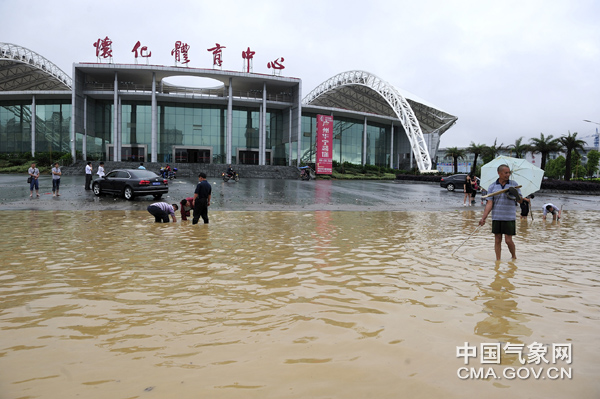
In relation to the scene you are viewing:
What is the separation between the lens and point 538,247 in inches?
348

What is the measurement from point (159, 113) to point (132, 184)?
1523 inches

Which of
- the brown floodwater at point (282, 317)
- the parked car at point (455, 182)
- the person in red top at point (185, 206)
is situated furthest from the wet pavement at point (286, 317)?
the parked car at point (455, 182)

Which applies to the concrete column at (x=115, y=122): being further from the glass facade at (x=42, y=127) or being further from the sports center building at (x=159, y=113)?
the glass facade at (x=42, y=127)

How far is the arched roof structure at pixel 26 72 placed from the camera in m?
46.4

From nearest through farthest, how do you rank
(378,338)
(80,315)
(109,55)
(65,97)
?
1. (378,338)
2. (80,315)
3. (109,55)
4. (65,97)

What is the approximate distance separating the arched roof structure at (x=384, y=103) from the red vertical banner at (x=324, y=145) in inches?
499

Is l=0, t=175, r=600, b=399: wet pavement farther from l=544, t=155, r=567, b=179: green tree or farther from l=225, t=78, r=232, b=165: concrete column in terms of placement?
l=544, t=155, r=567, b=179: green tree

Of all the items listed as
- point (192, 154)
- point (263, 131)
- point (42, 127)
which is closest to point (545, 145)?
point (263, 131)

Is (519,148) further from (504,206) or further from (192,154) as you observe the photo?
(504,206)

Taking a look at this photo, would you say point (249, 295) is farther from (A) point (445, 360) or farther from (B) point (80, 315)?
(A) point (445, 360)

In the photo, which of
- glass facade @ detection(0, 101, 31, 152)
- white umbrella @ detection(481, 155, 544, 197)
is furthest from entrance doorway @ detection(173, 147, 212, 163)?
white umbrella @ detection(481, 155, 544, 197)

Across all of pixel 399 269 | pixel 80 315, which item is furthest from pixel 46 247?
pixel 399 269

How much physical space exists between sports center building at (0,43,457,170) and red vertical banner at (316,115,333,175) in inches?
186

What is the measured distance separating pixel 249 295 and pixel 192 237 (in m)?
4.71
